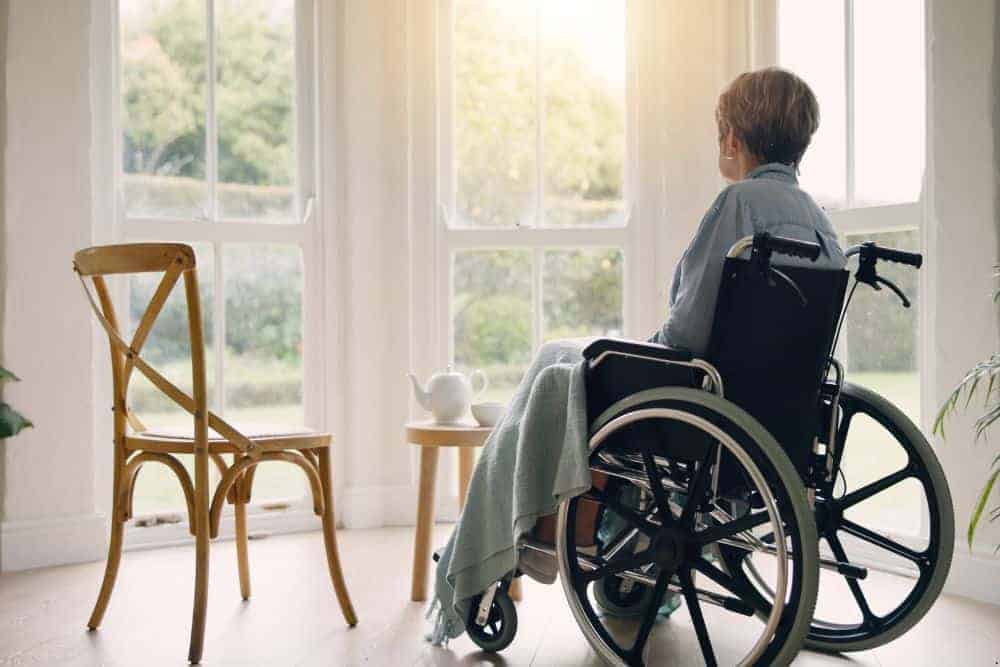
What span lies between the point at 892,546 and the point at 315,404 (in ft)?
6.99

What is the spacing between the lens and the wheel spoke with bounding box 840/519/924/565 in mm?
1978

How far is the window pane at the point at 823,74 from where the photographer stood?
3193 mm

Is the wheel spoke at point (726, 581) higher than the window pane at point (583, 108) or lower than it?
lower

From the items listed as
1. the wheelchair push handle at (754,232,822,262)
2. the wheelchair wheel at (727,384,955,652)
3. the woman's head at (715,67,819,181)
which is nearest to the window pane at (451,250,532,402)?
the wheelchair wheel at (727,384,955,652)

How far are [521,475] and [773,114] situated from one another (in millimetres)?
847

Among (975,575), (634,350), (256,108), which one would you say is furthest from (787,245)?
(256,108)

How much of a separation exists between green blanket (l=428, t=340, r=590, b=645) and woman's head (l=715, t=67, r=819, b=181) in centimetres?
51

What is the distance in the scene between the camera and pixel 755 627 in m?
2.38

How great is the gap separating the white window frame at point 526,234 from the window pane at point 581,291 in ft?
0.08

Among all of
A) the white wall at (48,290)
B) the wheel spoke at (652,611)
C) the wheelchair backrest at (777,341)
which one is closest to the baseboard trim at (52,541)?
the white wall at (48,290)

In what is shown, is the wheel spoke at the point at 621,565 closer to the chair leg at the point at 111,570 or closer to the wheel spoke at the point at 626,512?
the wheel spoke at the point at 626,512

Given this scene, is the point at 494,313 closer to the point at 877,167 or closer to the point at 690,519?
the point at 877,167

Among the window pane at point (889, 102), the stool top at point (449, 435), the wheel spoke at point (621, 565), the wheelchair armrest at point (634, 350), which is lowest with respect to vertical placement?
the wheel spoke at point (621, 565)

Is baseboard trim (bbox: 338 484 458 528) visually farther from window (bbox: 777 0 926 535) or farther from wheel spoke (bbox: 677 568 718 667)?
wheel spoke (bbox: 677 568 718 667)
